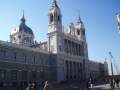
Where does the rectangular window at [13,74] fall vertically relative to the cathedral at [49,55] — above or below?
below

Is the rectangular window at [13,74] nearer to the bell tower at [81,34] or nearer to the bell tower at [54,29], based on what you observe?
the bell tower at [54,29]

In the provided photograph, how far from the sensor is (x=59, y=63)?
183 ft

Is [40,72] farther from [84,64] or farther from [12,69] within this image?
[84,64]

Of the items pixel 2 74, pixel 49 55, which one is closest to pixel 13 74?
pixel 2 74

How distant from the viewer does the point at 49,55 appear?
56625mm

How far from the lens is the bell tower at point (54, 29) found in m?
56.9

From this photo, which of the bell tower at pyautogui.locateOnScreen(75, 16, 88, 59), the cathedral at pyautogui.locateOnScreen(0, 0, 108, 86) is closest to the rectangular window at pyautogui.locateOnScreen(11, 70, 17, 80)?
the cathedral at pyautogui.locateOnScreen(0, 0, 108, 86)

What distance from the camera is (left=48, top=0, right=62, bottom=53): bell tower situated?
187 feet

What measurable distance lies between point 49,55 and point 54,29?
7.69 m

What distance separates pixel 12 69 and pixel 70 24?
35879 millimetres

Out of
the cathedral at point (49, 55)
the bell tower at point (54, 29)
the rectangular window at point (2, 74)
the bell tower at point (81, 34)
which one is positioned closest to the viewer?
the rectangular window at point (2, 74)

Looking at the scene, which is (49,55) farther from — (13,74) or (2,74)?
(2,74)

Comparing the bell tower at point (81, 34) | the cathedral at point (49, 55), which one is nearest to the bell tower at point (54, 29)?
the cathedral at point (49, 55)

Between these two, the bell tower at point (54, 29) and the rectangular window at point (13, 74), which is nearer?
the rectangular window at point (13, 74)
